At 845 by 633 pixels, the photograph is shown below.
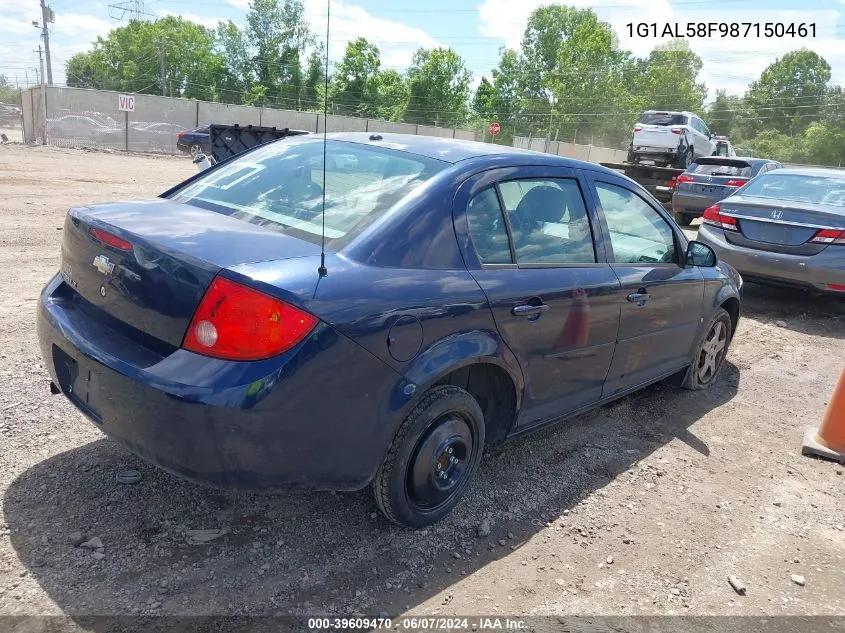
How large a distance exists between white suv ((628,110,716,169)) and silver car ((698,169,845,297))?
10.9 metres

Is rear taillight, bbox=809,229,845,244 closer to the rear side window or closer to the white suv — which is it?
the rear side window

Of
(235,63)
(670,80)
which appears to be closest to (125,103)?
(235,63)

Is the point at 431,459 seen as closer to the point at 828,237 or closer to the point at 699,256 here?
the point at 699,256

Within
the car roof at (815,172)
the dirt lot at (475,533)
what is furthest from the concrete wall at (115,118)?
the dirt lot at (475,533)

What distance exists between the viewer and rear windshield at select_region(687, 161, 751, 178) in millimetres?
12773

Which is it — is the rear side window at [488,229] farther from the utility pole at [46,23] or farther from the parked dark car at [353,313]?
the utility pole at [46,23]

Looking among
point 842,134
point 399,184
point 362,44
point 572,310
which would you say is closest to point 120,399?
point 399,184

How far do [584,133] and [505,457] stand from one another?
7142 centimetres

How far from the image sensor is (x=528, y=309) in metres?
2.95

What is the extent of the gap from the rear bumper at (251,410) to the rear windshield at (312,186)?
0.60m

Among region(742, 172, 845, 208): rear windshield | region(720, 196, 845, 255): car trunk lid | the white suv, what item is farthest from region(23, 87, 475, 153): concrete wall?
region(720, 196, 845, 255): car trunk lid

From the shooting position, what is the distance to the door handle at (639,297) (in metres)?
3.62

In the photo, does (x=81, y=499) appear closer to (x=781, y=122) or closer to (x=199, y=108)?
(x=199, y=108)

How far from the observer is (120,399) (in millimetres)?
2324
